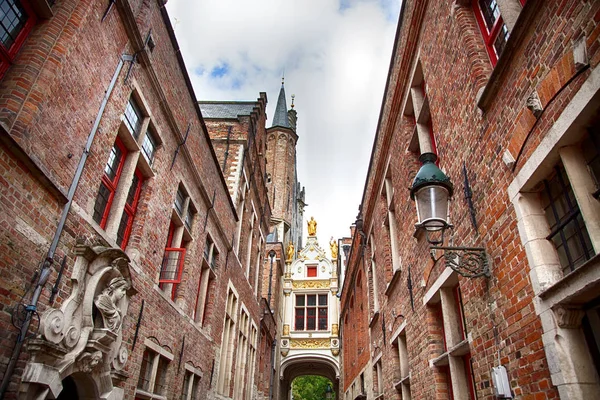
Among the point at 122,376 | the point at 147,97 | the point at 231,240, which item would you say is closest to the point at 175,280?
the point at 122,376

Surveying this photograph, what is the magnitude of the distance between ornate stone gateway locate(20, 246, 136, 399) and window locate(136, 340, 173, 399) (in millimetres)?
1163

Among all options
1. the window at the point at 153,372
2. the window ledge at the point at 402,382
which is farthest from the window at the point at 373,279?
the window at the point at 153,372

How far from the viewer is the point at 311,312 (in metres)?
31.2

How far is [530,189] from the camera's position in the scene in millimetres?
3201

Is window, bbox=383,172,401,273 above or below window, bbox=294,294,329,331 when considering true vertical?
below

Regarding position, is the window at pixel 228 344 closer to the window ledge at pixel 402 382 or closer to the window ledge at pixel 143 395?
the window ledge at pixel 143 395

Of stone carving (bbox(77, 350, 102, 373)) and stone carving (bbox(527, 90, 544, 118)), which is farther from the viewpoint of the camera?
stone carving (bbox(77, 350, 102, 373))

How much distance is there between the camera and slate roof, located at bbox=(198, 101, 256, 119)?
49.9ft

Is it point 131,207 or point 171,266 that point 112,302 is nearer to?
point 131,207

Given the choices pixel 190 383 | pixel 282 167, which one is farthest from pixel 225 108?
pixel 282 167

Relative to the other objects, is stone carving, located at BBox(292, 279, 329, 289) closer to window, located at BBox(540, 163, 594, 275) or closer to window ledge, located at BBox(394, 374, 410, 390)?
window ledge, located at BBox(394, 374, 410, 390)

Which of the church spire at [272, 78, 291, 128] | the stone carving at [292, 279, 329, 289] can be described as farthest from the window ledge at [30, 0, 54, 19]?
the church spire at [272, 78, 291, 128]

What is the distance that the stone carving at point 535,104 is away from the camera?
3.01 m

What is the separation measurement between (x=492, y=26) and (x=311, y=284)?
2910 cm
